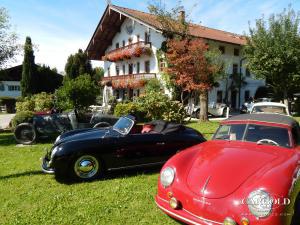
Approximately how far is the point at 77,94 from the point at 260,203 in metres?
15.0

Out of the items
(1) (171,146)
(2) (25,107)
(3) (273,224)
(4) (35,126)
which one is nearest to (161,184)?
(3) (273,224)

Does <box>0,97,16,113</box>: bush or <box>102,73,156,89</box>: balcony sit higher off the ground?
<box>102,73,156,89</box>: balcony

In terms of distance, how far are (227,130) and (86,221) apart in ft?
9.27

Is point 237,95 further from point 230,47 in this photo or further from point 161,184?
point 161,184

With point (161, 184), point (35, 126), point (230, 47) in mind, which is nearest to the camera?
point (161, 184)

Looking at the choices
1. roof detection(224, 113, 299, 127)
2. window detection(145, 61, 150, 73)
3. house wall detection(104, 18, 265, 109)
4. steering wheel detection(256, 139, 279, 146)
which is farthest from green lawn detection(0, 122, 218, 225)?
window detection(145, 61, 150, 73)

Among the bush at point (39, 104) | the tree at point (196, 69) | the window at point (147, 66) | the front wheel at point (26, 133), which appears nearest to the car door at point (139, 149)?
the front wheel at point (26, 133)

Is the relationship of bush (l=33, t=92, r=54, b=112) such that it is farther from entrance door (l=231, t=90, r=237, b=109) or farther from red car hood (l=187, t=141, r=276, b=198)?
red car hood (l=187, t=141, r=276, b=198)

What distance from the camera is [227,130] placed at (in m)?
5.39

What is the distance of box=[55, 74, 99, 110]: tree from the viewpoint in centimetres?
1712

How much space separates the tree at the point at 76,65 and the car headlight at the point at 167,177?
35499 millimetres

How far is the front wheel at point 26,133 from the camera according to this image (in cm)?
1101

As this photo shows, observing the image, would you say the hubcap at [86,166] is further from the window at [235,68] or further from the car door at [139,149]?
the window at [235,68]

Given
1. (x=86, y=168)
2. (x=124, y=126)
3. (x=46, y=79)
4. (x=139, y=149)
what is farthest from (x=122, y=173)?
(x=46, y=79)
